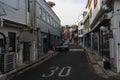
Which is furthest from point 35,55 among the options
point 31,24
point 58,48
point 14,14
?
point 58,48

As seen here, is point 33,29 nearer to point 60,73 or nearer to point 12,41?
point 12,41

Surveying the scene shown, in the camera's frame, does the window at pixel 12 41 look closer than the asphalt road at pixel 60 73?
No

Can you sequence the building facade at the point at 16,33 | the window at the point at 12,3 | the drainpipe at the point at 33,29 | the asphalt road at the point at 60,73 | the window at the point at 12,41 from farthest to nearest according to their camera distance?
the drainpipe at the point at 33,29, the window at the point at 12,41, the window at the point at 12,3, the building facade at the point at 16,33, the asphalt road at the point at 60,73

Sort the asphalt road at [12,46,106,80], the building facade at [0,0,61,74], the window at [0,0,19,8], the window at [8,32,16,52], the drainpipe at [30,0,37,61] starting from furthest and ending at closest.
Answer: the drainpipe at [30,0,37,61] < the window at [8,32,16,52] < the window at [0,0,19,8] < the building facade at [0,0,61,74] < the asphalt road at [12,46,106,80]

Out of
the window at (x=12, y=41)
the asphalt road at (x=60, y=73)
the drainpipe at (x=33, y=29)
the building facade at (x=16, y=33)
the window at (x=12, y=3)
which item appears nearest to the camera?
the asphalt road at (x=60, y=73)

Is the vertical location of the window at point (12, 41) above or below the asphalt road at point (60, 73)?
above

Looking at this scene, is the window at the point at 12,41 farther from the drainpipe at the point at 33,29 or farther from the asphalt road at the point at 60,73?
the drainpipe at the point at 33,29

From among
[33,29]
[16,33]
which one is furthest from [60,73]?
[33,29]

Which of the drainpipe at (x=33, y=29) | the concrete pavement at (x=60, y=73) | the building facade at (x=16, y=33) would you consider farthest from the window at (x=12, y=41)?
the drainpipe at (x=33, y=29)

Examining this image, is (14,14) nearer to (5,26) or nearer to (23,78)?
(5,26)

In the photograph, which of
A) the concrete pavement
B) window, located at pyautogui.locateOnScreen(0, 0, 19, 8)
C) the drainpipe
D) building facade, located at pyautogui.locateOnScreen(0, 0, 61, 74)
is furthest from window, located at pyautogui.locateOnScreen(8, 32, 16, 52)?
the drainpipe

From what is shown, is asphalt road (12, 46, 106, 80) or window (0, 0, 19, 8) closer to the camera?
asphalt road (12, 46, 106, 80)

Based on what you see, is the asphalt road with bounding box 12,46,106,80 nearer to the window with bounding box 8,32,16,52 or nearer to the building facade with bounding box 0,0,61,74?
the building facade with bounding box 0,0,61,74

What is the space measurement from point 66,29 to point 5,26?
126 metres
